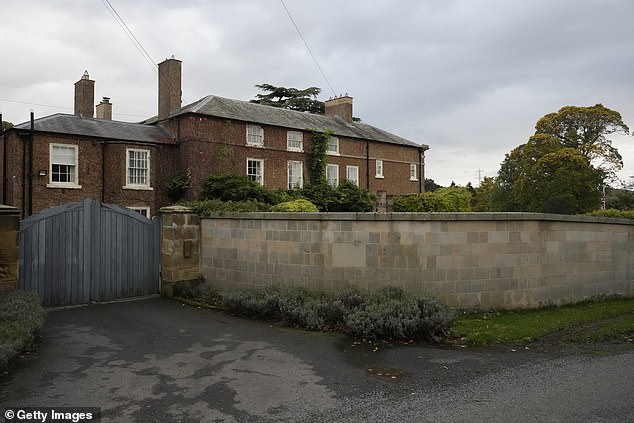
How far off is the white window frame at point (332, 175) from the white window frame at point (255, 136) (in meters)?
5.54

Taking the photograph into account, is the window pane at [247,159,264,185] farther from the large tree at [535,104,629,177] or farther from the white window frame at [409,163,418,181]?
the large tree at [535,104,629,177]

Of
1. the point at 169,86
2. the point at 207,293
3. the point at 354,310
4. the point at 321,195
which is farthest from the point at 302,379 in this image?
the point at 169,86

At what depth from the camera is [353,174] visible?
33.6 meters

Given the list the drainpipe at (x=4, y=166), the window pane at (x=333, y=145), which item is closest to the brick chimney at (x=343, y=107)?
the window pane at (x=333, y=145)

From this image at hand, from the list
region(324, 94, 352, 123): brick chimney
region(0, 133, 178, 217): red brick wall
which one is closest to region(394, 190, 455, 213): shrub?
region(324, 94, 352, 123): brick chimney

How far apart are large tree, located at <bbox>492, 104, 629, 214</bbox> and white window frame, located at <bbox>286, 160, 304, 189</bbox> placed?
2021cm

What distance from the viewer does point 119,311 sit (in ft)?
33.9

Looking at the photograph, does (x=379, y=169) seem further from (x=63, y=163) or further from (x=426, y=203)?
(x=63, y=163)

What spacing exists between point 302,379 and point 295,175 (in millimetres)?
24844

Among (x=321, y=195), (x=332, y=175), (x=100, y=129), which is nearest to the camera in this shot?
(x=100, y=129)

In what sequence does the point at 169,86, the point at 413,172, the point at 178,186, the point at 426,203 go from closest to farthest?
1. the point at 178,186
2. the point at 169,86
3. the point at 426,203
4. the point at 413,172

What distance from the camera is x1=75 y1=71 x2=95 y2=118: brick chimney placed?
2647cm

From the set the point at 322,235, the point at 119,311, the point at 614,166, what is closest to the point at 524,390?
the point at 322,235

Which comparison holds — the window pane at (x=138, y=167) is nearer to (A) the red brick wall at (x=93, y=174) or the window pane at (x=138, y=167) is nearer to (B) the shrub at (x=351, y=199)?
(A) the red brick wall at (x=93, y=174)
